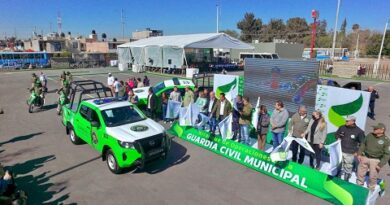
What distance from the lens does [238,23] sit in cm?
8800

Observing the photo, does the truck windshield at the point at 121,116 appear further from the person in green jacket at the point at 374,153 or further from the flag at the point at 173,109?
the person in green jacket at the point at 374,153

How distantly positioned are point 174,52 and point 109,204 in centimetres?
2718

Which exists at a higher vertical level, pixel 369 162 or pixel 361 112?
pixel 361 112

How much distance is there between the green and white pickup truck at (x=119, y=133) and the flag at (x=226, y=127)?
7.70 feet

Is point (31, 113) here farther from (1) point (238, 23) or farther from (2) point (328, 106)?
(1) point (238, 23)

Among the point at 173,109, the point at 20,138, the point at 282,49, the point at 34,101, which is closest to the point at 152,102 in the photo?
the point at 173,109

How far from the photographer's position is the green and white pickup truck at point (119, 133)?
251 inches

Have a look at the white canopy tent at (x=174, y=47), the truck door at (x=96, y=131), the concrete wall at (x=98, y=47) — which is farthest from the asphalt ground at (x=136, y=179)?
the concrete wall at (x=98, y=47)

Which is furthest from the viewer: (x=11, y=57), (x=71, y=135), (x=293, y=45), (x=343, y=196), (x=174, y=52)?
(x=293, y=45)

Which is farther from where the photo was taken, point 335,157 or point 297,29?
point 297,29

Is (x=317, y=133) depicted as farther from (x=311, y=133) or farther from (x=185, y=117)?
(x=185, y=117)

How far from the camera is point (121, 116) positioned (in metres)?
7.46

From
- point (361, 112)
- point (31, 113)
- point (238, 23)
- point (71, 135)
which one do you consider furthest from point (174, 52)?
point (238, 23)

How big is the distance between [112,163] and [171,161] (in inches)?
67.9
